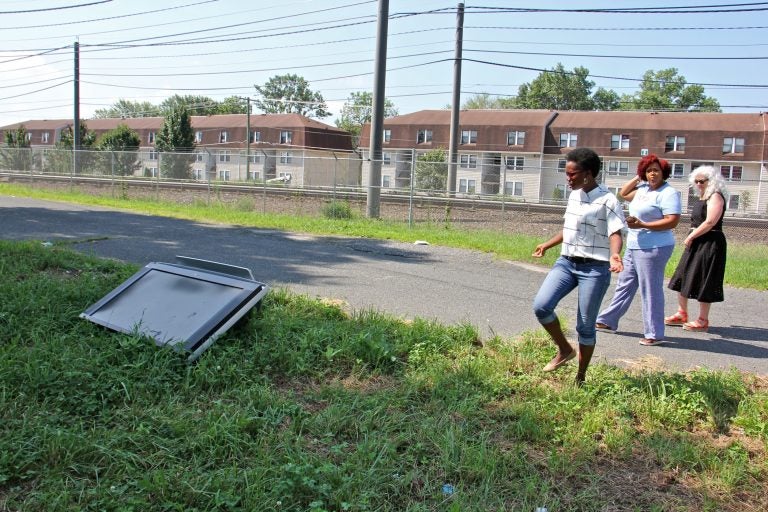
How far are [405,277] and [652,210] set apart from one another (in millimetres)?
3872

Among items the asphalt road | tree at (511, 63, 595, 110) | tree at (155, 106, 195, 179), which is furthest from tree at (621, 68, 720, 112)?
the asphalt road

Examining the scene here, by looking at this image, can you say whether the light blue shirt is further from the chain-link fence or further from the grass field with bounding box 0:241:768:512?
the chain-link fence

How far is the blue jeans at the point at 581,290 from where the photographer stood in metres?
4.64

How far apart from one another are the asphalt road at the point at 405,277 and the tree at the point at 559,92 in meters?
87.9

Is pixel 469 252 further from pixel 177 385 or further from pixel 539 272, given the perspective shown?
pixel 177 385

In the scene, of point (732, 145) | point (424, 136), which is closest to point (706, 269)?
point (732, 145)

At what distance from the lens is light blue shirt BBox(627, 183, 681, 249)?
6074 mm

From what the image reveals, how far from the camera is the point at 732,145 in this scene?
175 feet

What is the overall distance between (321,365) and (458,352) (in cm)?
113

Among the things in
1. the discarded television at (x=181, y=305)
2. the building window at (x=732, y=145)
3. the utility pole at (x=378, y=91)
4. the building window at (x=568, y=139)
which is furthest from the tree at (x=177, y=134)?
the discarded television at (x=181, y=305)

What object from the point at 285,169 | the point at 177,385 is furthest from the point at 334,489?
the point at 285,169

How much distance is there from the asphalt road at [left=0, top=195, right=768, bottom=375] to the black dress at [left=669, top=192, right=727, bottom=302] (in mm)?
437

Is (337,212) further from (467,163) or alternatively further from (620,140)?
(620,140)

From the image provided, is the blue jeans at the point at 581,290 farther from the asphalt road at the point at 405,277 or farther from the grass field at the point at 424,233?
the grass field at the point at 424,233
